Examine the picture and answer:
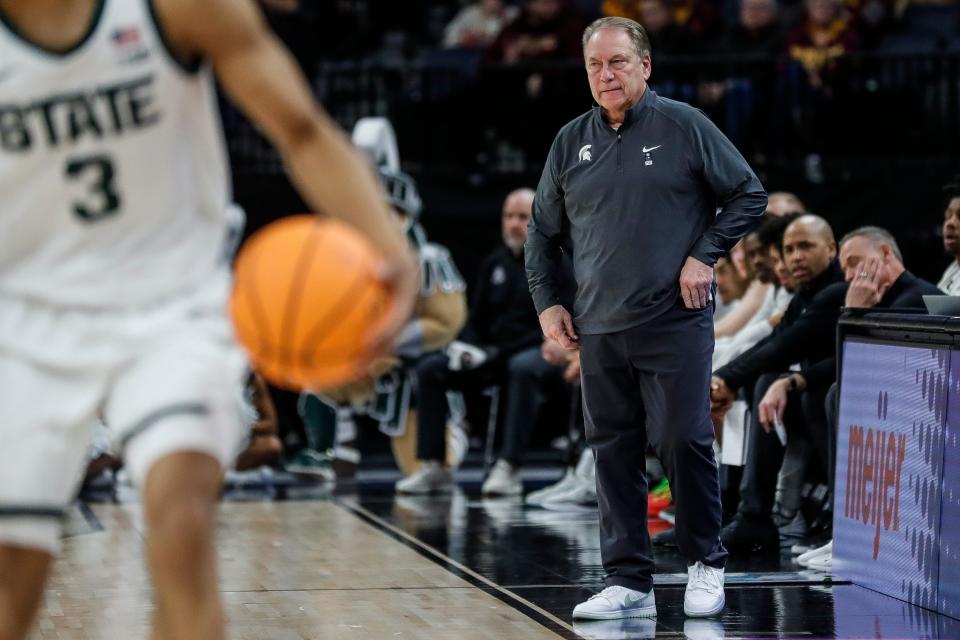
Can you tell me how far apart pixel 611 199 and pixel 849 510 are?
1.83m

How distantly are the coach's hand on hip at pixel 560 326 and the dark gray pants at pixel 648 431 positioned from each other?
9 cm

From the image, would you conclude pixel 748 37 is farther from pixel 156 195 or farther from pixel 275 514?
pixel 156 195

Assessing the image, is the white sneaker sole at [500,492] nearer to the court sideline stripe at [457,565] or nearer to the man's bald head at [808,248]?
the court sideline stripe at [457,565]

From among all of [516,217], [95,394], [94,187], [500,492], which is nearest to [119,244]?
[94,187]

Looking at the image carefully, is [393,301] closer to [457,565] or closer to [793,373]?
[457,565]

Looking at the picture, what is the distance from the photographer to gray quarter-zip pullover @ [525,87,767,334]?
530 centimetres

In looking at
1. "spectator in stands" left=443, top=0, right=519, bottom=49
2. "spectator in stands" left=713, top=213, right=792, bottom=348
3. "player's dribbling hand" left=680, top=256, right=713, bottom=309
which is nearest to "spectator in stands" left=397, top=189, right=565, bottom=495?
"spectator in stands" left=713, top=213, right=792, bottom=348

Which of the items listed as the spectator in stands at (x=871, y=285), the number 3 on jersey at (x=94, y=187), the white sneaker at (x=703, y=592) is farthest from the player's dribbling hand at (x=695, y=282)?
the number 3 on jersey at (x=94, y=187)

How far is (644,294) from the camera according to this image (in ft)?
17.3

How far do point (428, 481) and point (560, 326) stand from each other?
4.64 m

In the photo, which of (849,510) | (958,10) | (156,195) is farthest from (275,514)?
(958,10)

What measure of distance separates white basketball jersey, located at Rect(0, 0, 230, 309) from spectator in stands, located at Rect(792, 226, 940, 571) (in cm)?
419

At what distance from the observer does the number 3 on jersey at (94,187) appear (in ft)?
9.37

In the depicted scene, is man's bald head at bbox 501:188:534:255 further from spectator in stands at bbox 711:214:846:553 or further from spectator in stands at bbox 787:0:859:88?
spectator in stands at bbox 711:214:846:553
